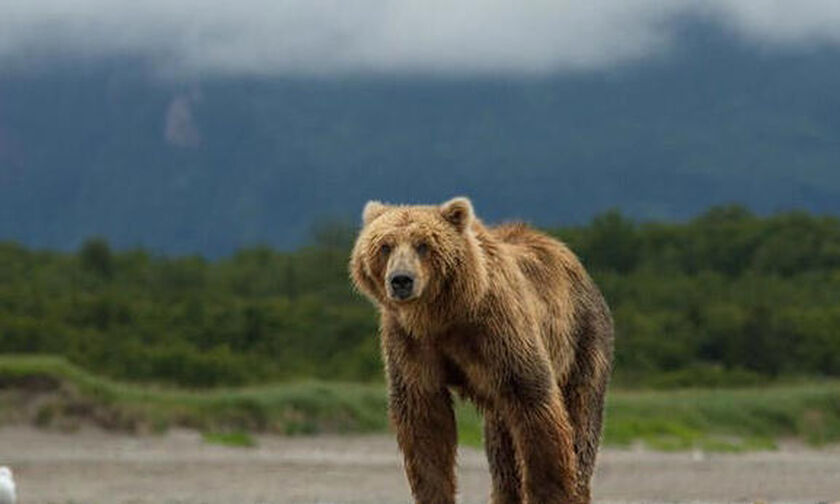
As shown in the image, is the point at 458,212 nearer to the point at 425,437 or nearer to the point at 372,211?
the point at 372,211

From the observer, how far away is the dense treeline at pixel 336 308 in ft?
85.3

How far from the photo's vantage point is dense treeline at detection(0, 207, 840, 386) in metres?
26.0

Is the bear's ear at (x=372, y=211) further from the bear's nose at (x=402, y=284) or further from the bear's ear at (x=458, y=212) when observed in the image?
the bear's nose at (x=402, y=284)

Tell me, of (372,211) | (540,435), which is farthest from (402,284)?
(540,435)

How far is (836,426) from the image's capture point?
88.3 ft

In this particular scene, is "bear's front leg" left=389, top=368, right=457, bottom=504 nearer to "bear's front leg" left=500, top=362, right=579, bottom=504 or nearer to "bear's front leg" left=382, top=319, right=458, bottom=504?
"bear's front leg" left=382, top=319, right=458, bottom=504

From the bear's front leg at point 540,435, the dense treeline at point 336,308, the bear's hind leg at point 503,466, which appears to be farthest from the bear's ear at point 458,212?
the dense treeline at point 336,308

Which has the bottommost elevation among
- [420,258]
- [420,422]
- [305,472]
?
[305,472]

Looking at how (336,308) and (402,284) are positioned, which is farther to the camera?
(336,308)

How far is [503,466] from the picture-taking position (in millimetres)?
9312

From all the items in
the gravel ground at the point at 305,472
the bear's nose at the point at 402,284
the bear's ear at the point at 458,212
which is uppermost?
the bear's ear at the point at 458,212

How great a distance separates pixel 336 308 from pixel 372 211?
2048 cm

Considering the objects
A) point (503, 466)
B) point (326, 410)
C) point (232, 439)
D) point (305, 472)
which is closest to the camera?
point (503, 466)

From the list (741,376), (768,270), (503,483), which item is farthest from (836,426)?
(503,483)
